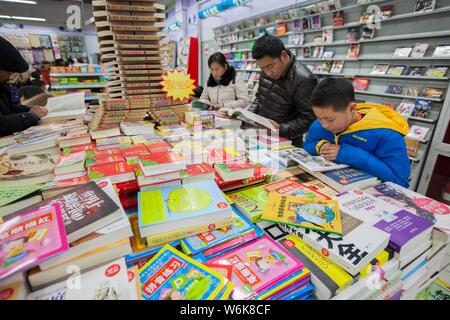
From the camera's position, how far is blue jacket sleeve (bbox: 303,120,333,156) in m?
1.66

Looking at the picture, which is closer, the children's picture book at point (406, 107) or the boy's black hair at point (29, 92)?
the children's picture book at point (406, 107)

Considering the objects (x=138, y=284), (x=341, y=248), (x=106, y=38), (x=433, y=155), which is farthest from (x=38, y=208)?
(x=433, y=155)

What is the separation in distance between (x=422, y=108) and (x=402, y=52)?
2.67ft

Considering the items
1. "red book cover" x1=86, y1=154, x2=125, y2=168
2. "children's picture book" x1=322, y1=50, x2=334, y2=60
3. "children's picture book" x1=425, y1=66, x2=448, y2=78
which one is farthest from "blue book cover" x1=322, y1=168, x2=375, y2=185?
"children's picture book" x1=322, y1=50, x2=334, y2=60

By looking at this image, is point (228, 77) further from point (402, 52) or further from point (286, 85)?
point (402, 52)

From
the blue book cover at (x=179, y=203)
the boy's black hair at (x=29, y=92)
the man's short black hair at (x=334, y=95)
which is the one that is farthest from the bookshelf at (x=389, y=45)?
the boy's black hair at (x=29, y=92)

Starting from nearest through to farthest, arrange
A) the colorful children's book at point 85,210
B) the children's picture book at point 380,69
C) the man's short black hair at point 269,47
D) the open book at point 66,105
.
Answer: the colorful children's book at point 85,210 < the man's short black hair at point 269,47 < the open book at point 66,105 < the children's picture book at point 380,69

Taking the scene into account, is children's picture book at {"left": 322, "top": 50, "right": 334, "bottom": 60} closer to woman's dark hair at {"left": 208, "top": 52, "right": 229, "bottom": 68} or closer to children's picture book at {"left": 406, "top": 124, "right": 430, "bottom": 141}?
children's picture book at {"left": 406, "top": 124, "right": 430, "bottom": 141}

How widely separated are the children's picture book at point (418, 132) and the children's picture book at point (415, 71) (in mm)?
673

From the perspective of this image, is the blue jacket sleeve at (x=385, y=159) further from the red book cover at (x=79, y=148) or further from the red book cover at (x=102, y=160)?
the red book cover at (x=79, y=148)

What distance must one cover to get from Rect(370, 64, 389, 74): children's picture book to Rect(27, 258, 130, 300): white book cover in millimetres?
4131

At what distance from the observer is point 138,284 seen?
2.23 feet

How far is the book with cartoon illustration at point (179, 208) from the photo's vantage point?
84 centimetres

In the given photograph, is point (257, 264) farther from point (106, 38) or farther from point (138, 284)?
point (106, 38)
